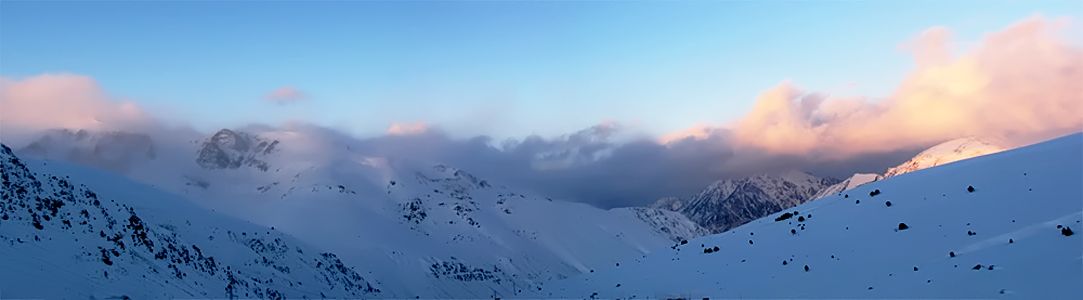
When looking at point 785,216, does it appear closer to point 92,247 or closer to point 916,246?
point 916,246

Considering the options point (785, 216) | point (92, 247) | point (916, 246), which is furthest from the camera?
point (785, 216)

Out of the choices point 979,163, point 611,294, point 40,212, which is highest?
point 979,163

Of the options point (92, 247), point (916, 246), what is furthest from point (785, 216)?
point (92, 247)

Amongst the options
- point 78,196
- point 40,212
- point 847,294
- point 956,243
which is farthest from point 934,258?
point 78,196

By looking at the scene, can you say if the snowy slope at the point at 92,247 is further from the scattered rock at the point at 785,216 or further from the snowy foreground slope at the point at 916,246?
the scattered rock at the point at 785,216

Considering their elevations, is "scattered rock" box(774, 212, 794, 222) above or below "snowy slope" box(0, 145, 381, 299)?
above

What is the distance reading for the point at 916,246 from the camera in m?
25.6

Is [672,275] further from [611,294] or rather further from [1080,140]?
[1080,140]

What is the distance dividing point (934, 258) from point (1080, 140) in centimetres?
1915

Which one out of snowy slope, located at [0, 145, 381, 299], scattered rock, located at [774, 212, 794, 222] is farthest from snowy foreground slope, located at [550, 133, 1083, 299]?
snowy slope, located at [0, 145, 381, 299]

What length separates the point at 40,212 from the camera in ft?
108

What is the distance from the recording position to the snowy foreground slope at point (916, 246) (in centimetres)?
2019

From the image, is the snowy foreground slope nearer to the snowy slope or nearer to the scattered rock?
the scattered rock

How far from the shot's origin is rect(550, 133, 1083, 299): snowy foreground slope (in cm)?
2019
